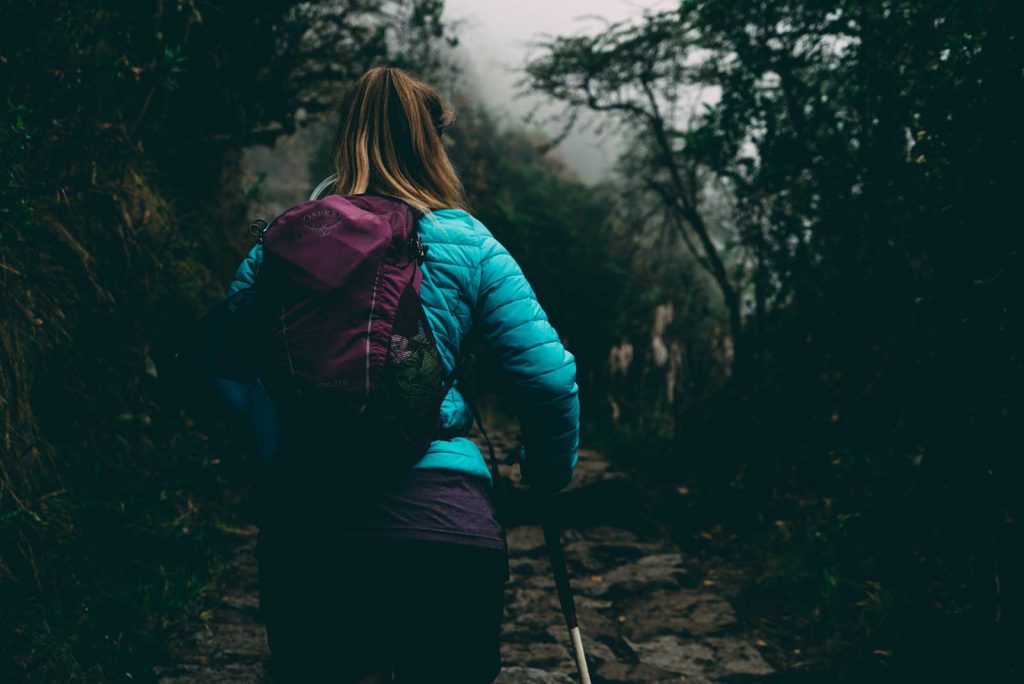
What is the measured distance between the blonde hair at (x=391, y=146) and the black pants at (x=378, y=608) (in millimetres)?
676

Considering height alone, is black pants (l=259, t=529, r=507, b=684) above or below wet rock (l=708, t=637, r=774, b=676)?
above

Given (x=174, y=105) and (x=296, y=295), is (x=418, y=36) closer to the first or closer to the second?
(x=174, y=105)

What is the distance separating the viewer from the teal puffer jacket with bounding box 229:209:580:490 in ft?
4.73

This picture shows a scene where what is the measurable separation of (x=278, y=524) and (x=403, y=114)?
2.76 ft

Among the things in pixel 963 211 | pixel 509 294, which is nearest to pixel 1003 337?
pixel 963 211

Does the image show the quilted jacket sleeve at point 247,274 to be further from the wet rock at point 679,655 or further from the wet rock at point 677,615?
the wet rock at point 677,615

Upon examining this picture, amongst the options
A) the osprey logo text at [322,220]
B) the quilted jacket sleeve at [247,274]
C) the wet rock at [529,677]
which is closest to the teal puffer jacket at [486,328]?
the quilted jacket sleeve at [247,274]

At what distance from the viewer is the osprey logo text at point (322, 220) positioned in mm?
1322

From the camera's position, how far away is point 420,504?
1.37m

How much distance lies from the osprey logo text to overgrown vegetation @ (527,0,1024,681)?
2355 mm

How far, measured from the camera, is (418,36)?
7.66 m

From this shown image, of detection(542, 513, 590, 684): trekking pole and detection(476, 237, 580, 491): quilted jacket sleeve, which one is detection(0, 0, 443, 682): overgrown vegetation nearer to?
detection(542, 513, 590, 684): trekking pole

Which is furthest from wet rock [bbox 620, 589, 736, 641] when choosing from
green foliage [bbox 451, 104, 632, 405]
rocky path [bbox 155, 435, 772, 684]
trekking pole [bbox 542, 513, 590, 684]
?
green foliage [bbox 451, 104, 632, 405]

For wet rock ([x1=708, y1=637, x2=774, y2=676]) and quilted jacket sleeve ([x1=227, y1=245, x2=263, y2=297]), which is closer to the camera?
quilted jacket sleeve ([x1=227, y1=245, x2=263, y2=297])
